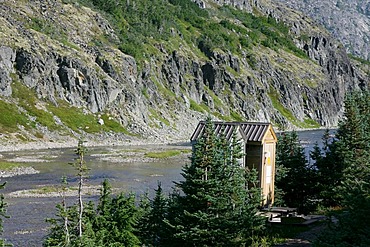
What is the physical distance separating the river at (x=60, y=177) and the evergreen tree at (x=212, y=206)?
11.7 meters

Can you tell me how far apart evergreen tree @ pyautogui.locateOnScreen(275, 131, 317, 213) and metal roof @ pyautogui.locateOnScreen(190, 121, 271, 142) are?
6.70 m

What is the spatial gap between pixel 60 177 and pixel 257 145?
52536 millimetres

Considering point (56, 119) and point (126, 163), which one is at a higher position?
point (56, 119)

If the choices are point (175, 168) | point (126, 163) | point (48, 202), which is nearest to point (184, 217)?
point (48, 202)

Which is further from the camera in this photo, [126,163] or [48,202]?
[126,163]

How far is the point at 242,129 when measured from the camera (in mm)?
39750

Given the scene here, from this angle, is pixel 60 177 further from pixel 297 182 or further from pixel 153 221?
pixel 153 221

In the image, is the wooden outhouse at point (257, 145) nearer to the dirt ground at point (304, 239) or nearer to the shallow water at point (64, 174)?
the dirt ground at point (304, 239)

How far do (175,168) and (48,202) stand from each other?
39250mm

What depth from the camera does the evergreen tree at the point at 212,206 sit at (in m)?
30.7

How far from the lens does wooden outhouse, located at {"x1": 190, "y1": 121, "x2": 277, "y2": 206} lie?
38.8 m

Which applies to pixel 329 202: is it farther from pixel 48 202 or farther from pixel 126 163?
pixel 126 163

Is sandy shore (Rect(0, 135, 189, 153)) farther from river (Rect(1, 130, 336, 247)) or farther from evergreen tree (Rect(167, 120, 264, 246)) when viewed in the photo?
evergreen tree (Rect(167, 120, 264, 246))

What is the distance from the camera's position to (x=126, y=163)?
349 feet
